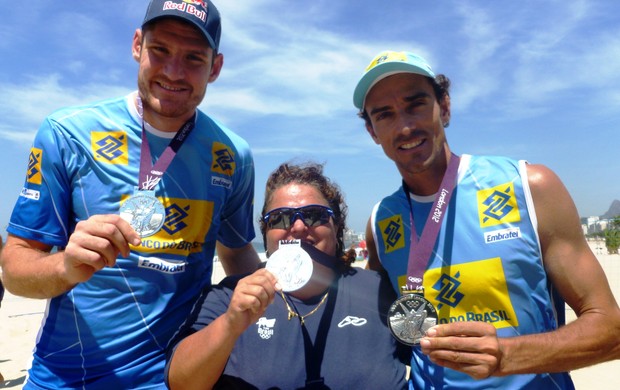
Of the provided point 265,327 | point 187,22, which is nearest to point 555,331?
point 265,327

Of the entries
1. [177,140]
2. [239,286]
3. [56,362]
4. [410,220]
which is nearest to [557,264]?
[410,220]

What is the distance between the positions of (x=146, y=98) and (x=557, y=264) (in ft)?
9.43

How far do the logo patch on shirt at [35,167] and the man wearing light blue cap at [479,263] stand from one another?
223 cm

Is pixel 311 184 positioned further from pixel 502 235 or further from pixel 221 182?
pixel 502 235

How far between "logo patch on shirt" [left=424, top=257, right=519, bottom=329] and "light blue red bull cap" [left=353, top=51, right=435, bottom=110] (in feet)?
4.49

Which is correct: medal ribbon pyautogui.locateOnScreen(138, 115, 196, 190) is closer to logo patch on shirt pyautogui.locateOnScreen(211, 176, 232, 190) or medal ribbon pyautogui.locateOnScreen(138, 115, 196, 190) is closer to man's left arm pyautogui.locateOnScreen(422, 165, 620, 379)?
logo patch on shirt pyautogui.locateOnScreen(211, 176, 232, 190)

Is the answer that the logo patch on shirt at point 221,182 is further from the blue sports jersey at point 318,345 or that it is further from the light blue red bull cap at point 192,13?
the light blue red bull cap at point 192,13

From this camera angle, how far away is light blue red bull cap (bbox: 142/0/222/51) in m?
3.00

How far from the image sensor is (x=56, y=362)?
9.76 feet

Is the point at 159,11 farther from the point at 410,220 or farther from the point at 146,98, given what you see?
the point at 410,220

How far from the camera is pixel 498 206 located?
2936 millimetres

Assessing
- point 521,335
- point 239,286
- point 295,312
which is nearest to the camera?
point 239,286

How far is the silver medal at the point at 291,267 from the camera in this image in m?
2.69

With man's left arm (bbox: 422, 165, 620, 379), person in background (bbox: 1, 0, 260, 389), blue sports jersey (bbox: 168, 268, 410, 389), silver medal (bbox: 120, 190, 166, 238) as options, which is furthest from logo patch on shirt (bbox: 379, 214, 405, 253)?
silver medal (bbox: 120, 190, 166, 238)
